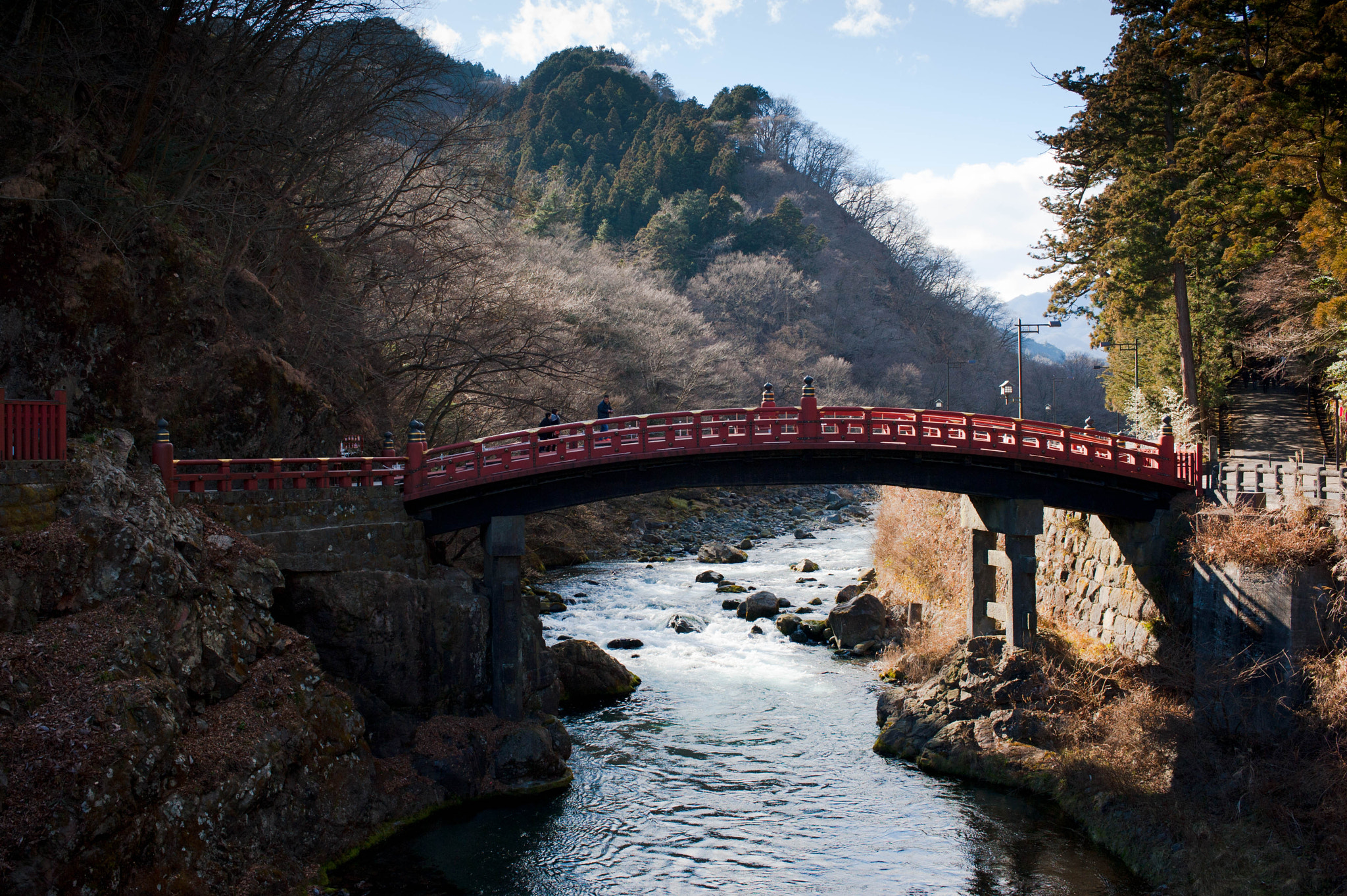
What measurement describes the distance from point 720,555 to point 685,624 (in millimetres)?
10398

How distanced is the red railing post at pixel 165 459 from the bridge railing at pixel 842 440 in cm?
466

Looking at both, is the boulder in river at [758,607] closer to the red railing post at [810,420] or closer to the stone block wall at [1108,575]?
the stone block wall at [1108,575]

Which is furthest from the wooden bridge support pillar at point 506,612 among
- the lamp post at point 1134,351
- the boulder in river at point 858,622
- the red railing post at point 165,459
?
the lamp post at point 1134,351

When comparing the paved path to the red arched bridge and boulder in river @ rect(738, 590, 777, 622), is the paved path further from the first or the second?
boulder in river @ rect(738, 590, 777, 622)

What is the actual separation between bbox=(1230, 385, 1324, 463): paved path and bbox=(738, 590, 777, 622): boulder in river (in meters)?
15.9

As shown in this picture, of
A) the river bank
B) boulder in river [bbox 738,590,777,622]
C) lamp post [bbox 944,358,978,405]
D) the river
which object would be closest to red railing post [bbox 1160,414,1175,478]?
the river bank

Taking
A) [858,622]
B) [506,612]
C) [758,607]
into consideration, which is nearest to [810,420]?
[506,612]

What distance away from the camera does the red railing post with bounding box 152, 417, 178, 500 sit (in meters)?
14.8

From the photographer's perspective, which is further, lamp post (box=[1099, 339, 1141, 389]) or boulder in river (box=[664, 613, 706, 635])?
lamp post (box=[1099, 339, 1141, 389])

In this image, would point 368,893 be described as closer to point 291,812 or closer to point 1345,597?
point 291,812

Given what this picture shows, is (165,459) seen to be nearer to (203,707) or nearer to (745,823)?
(203,707)

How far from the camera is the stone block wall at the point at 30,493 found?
1173cm

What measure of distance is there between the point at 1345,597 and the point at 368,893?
672 inches

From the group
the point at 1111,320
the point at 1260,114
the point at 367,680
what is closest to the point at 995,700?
the point at 367,680
